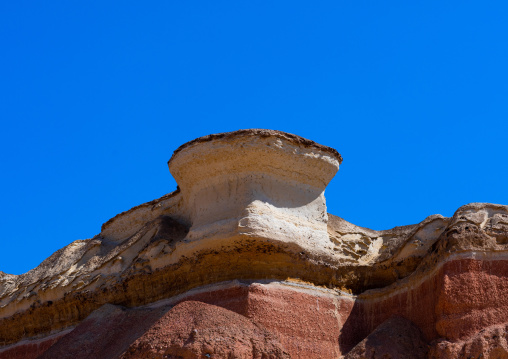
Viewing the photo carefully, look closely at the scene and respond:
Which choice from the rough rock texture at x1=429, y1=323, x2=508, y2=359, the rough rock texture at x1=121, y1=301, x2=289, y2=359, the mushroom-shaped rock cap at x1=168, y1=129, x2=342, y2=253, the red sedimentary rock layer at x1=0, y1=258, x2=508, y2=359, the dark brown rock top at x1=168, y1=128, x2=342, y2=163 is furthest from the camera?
the dark brown rock top at x1=168, y1=128, x2=342, y2=163

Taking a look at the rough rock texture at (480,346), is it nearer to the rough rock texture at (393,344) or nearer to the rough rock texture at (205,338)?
the rough rock texture at (393,344)

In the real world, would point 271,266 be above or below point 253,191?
below

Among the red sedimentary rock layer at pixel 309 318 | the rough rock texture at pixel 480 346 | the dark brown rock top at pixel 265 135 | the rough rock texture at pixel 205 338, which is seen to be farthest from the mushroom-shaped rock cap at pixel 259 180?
the rough rock texture at pixel 480 346

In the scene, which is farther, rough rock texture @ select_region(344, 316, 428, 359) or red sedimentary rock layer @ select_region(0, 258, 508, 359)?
rough rock texture @ select_region(344, 316, 428, 359)

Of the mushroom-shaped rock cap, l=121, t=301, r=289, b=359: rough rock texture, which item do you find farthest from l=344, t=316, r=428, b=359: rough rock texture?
the mushroom-shaped rock cap

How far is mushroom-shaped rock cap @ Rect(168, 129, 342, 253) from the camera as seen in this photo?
12.1 m

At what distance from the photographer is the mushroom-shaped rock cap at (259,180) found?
39.8 ft

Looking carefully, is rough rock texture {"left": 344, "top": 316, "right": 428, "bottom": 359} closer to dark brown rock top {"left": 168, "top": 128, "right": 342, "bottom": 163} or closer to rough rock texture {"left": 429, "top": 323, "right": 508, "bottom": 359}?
rough rock texture {"left": 429, "top": 323, "right": 508, "bottom": 359}

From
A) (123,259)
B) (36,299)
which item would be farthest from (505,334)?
(36,299)

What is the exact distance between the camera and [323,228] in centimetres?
1261

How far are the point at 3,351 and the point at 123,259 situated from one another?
10.3 feet

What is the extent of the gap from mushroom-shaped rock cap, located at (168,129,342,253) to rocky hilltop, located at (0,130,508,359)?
17mm

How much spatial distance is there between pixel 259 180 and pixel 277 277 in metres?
1.42

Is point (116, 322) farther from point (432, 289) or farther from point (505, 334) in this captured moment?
→ point (505, 334)
